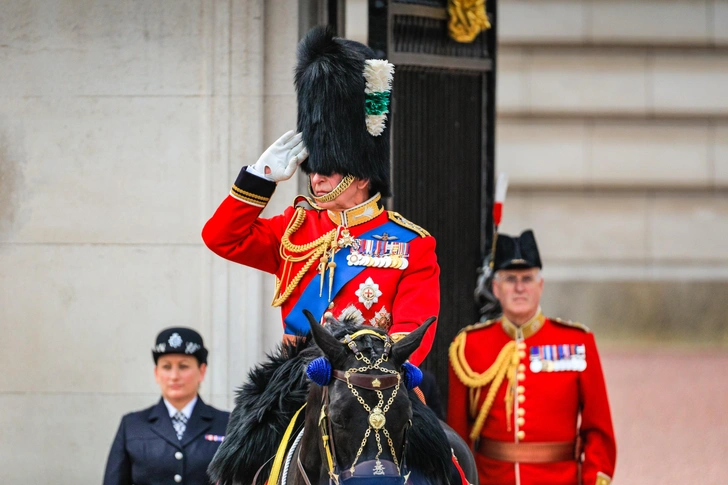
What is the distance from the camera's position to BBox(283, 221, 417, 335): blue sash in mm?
4383

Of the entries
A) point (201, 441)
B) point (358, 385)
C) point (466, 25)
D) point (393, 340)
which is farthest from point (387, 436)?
point (466, 25)

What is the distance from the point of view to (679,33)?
12672mm

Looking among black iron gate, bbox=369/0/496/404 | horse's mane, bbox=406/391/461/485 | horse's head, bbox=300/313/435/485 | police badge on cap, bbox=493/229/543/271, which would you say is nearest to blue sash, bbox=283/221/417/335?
horse's mane, bbox=406/391/461/485

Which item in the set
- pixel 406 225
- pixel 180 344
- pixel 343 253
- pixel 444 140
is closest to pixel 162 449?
pixel 180 344

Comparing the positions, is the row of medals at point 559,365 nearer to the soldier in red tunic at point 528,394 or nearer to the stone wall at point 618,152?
the soldier in red tunic at point 528,394

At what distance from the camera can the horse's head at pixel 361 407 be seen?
3408 millimetres

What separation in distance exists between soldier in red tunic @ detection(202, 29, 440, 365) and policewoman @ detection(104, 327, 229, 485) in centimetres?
97

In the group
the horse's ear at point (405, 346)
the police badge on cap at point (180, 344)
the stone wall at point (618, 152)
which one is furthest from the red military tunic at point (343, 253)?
the stone wall at point (618, 152)

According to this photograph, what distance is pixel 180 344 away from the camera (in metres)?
5.37

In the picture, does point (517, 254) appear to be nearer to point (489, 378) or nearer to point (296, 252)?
point (489, 378)

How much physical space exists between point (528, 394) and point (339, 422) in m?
2.58

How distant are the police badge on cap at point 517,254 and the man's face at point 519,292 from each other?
3cm

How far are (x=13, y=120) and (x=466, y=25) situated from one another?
7.45 feet

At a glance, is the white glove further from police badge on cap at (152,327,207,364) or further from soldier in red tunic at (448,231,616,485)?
soldier in red tunic at (448,231,616,485)
